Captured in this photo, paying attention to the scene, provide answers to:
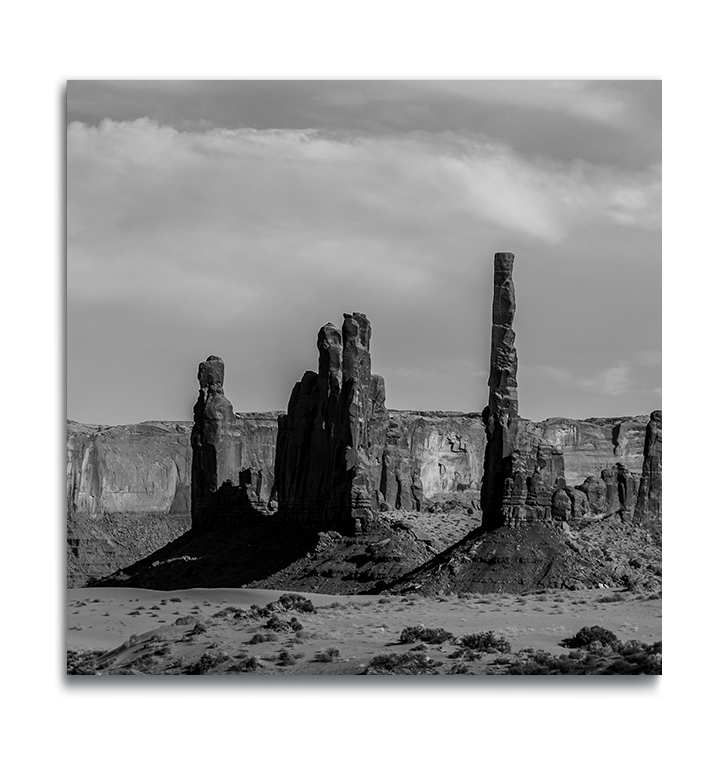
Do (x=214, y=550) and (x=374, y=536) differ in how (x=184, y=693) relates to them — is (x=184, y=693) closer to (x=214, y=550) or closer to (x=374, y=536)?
(x=374, y=536)

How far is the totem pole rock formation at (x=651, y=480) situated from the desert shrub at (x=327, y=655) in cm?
4775

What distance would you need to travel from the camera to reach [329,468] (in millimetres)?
70312

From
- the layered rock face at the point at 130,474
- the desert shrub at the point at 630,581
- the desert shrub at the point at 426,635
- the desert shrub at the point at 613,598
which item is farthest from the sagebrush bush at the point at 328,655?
the layered rock face at the point at 130,474

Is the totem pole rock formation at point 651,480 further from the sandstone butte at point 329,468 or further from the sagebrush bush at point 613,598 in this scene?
the sagebrush bush at point 613,598

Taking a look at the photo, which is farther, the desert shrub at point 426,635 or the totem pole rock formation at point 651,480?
the totem pole rock formation at point 651,480

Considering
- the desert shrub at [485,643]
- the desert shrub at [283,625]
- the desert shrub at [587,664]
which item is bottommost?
the desert shrub at [283,625]

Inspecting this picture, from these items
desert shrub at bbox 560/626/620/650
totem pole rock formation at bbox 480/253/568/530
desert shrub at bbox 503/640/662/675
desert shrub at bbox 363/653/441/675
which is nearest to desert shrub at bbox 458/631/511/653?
desert shrub at bbox 503/640/662/675

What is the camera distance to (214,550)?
75938 millimetres

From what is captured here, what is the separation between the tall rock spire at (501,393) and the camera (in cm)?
5684

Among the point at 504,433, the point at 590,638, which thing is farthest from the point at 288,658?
the point at 504,433

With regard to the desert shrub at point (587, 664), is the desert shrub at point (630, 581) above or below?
below

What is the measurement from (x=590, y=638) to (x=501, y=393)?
25637 millimetres

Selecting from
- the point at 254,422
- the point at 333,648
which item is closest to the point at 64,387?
the point at 333,648

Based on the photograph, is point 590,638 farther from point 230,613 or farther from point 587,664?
point 230,613
